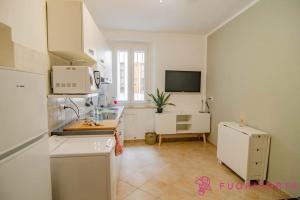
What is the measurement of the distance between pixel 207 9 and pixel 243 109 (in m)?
1.72

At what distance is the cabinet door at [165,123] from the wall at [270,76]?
104 centimetres

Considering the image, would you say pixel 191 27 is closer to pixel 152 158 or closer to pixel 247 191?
pixel 152 158

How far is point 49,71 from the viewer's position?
162cm

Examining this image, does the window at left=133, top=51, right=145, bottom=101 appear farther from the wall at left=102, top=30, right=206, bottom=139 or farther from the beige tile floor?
the beige tile floor

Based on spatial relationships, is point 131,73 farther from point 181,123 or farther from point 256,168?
point 256,168

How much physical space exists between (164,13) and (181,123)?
2231 mm

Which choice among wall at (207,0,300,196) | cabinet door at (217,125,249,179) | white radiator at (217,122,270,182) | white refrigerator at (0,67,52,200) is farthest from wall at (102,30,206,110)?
white refrigerator at (0,67,52,200)

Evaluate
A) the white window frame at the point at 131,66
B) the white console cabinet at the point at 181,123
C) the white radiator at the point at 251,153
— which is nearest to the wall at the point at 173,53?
the white window frame at the point at 131,66

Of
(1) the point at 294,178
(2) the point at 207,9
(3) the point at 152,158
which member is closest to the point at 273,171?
(1) the point at 294,178

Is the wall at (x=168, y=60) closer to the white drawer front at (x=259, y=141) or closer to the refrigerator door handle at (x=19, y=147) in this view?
the white drawer front at (x=259, y=141)

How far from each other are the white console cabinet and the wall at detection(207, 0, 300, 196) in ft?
2.04

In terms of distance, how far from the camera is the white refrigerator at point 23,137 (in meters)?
0.67

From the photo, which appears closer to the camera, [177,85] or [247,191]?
[247,191]

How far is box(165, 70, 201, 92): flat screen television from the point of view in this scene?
146 inches
